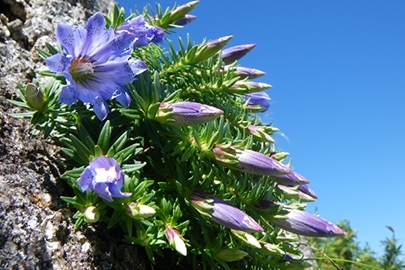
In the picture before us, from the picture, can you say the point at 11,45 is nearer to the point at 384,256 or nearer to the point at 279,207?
the point at 279,207

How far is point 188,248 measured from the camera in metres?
1.90

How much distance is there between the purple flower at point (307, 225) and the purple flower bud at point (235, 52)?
91 cm

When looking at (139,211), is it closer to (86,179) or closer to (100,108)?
(86,179)

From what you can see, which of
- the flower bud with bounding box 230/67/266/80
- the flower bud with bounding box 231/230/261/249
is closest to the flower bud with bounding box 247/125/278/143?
the flower bud with bounding box 230/67/266/80

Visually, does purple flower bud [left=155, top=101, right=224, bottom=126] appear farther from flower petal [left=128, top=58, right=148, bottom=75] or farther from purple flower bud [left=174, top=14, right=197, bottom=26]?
purple flower bud [left=174, top=14, right=197, bottom=26]

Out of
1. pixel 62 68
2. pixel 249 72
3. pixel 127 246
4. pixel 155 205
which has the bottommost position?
pixel 127 246

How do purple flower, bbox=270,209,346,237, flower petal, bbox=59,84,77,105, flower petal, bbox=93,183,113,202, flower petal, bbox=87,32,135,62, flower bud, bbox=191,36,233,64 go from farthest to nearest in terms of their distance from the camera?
flower bud, bbox=191,36,233,64 < purple flower, bbox=270,209,346,237 < flower petal, bbox=87,32,135,62 < flower petal, bbox=59,84,77,105 < flower petal, bbox=93,183,113,202

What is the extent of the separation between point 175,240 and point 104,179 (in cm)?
33

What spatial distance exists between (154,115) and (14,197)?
53 cm

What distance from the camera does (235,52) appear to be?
248cm

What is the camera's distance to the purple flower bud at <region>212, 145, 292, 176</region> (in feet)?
5.83

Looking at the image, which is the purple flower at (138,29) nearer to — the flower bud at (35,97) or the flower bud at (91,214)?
the flower bud at (35,97)

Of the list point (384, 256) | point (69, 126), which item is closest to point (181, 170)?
point (69, 126)

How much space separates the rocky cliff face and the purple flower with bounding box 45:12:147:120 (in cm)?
31
